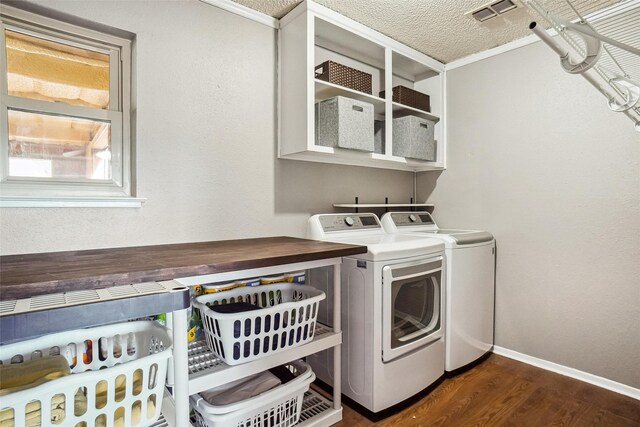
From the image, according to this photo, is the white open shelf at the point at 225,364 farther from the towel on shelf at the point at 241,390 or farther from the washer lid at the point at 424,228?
the washer lid at the point at 424,228

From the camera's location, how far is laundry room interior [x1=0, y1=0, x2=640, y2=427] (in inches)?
48.0

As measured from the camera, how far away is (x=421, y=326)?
83.9 inches

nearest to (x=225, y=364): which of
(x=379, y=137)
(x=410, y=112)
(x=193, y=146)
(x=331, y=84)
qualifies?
(x=193, y=146)

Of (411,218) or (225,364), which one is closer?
(225,364)

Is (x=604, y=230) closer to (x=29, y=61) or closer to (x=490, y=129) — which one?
(x=490, y=129)

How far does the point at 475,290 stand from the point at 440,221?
790 mm

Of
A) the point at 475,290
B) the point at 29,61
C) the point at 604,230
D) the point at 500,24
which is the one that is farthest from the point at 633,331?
the point at 29,61

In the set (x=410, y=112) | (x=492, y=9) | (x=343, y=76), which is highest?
(x=492, y=9)

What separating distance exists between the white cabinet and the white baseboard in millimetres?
1568

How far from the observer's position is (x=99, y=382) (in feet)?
3.18

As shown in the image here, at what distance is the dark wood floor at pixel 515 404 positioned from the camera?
183 centimetres

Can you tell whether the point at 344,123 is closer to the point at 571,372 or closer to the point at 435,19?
the point at 435,19

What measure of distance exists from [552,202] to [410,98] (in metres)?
1.27

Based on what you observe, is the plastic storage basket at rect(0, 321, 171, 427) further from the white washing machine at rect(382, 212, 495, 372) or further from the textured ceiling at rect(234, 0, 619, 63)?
the textured ceiling at rect(234, 0, 619, 63)
